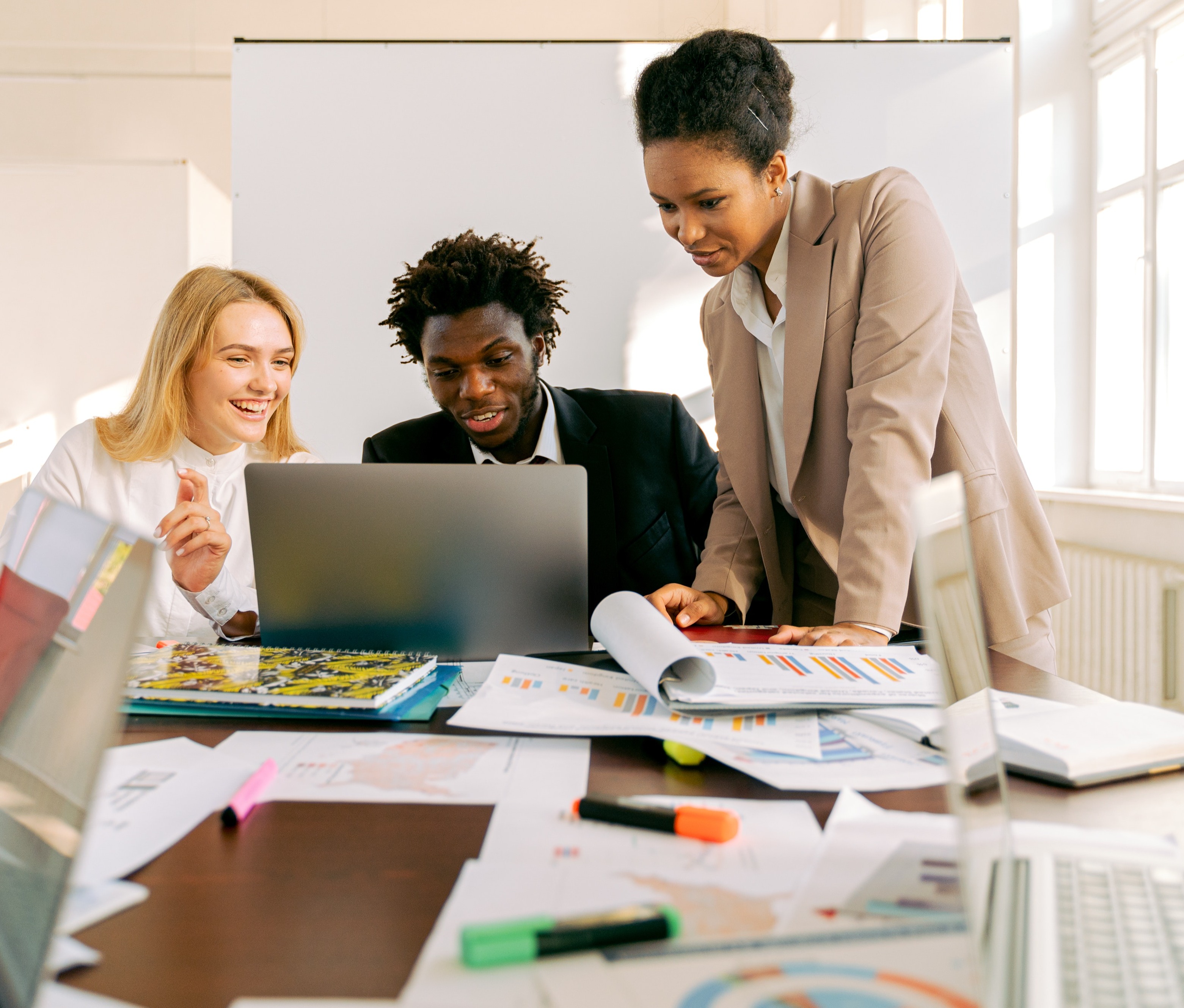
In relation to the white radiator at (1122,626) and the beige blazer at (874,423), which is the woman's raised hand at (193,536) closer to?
the beige blazer at (874,423)

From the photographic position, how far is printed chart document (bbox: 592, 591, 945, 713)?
77 centimetres

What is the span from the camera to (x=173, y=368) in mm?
1724

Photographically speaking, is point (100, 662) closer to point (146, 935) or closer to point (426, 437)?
point (146, 935)

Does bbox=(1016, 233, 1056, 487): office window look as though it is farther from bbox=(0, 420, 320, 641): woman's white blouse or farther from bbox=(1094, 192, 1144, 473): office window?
bbox=(0, 420, 320, 641): woman's white blouse

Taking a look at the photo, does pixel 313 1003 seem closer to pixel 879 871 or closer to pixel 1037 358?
pixel 879 871

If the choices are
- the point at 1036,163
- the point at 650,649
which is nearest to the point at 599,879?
the point at 650,649

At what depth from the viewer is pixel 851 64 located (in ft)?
8.21

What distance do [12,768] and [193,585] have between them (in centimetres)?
102

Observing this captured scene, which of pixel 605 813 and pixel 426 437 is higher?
pixel 426 437

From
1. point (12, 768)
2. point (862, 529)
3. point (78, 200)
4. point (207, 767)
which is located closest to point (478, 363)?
point (862, 529)

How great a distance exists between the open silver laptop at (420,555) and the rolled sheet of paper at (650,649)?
2.7 inches

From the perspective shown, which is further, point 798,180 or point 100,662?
A: point 798,180

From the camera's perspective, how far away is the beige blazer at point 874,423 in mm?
1196

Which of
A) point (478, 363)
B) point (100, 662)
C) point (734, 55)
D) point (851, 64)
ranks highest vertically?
point (851, 64)
